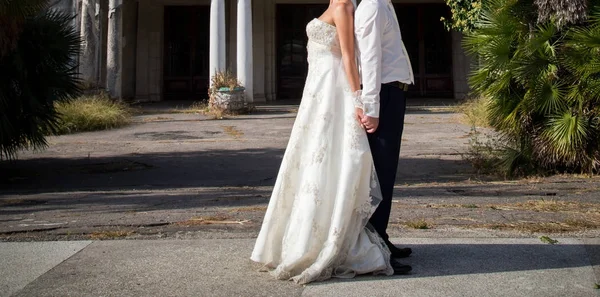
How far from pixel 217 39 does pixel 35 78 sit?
1008 cm

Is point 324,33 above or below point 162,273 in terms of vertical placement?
above

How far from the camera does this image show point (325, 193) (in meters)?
4.38

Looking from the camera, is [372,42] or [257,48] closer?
[372,42]

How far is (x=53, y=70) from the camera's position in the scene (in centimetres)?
1046

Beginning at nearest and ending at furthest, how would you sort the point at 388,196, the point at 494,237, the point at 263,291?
the point at 263,291, the point at 388,196, the point at 494,237

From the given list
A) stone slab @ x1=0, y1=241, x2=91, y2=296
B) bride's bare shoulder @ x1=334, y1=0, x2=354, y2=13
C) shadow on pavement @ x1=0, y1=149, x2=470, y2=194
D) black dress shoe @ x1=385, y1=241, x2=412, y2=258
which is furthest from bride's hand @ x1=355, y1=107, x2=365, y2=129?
shadow on pavement @ x1=0, y1=149, x2=470, y2=194

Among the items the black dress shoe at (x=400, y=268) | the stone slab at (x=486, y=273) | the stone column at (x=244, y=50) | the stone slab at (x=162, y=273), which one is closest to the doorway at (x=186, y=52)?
the stone column at (x=244, y=50)

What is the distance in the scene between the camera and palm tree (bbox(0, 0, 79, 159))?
32.7 ft

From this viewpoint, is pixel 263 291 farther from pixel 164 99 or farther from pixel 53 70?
pixel 164 99

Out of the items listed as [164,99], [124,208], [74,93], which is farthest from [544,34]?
[164,99]

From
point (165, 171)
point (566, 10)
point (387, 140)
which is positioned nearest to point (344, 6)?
point (387, 140)

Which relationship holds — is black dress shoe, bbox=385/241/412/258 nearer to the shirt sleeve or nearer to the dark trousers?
the dark trousers

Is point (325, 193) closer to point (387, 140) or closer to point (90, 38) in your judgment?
point (387, 140)

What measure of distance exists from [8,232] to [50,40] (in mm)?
4855
